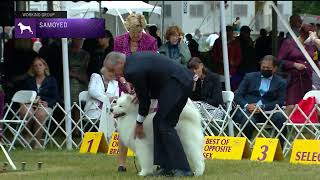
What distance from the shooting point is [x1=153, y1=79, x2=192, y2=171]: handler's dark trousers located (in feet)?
26.1

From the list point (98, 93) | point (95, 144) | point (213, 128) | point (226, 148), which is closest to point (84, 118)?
point (98, 93)

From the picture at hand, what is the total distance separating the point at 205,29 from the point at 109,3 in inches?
113

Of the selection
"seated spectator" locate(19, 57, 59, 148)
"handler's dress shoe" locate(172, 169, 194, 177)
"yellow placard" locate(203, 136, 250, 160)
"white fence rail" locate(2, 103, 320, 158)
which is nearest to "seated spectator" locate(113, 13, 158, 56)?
"yellow placard" locate(203, 136, 250, 160)

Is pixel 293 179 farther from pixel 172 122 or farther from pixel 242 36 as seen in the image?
pixel 242 36

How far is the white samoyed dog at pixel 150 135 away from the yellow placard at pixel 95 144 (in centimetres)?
244

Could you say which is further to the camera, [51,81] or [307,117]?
[51,81]

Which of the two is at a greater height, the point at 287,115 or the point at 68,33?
the point at 68,33

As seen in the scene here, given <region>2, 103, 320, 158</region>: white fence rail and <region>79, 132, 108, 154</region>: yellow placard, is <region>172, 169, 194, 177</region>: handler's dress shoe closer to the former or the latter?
<region>2, 103, 320, 158</region>: white fence rail

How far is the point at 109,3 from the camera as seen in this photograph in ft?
57.7

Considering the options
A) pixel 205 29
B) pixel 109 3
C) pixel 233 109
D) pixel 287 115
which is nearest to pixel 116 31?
pixel 233 109

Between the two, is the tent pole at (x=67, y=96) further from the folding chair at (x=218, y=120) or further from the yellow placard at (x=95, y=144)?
the folding chair at (x=218, y=120)

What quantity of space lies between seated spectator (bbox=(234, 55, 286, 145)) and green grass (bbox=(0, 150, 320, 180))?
1429mm

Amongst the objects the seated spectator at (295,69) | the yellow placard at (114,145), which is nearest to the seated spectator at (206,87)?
the seated spectator at (295,69)
